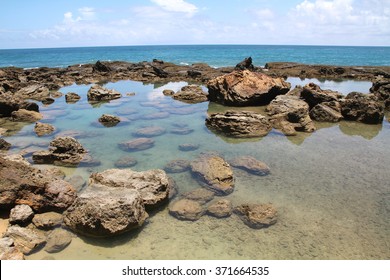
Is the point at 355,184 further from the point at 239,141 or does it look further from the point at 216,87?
the point at 216,87

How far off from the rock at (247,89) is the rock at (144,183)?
13.6 m

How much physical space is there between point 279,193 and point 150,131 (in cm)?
829

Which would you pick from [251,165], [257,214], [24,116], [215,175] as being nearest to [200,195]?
[215,175]

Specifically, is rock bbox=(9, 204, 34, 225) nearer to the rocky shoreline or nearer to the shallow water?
the rocky shoreline

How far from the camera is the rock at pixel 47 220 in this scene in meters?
7.84

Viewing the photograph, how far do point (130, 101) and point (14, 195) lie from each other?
1687 centimetres

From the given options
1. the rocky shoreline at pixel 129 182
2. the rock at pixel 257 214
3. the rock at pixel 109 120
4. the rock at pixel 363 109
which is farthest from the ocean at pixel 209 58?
the rock at pixel 257 214

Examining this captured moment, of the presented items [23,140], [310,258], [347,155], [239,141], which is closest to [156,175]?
[310,258]

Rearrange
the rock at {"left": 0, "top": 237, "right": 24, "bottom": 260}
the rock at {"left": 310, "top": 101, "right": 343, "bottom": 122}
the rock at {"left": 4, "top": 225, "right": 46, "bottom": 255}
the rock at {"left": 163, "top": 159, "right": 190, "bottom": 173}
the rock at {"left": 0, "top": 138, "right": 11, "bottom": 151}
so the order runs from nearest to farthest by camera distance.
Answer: the rock at {"left": 0, "top": 237, "right": 24, "bottom": 260} → the rock at {"left": 4, "top": 225, "right": 46, "bottom": 255} → the rock at {"left": 163, "top": 159, "right": 190, "bottom": 173} → the rock at {"left": 0, "top": 138, "right": 11, "bottom": 151} → the rock at {"left": 310, "top": 101, "right": 343, "bottom": 122}

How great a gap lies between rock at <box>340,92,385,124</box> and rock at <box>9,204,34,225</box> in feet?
56.9

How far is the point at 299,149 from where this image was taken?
13.4 metres

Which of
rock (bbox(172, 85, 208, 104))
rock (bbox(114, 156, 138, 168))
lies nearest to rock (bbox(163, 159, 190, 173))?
rock (bbox(114, 156, 138, 168))

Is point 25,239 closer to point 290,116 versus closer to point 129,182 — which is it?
point 129,182

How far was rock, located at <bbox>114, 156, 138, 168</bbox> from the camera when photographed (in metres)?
11.6
